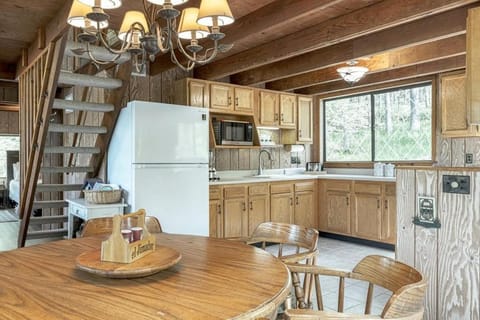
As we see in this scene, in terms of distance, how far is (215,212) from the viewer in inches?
175

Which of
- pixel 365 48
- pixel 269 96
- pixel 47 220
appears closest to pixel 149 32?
pixel 365 48

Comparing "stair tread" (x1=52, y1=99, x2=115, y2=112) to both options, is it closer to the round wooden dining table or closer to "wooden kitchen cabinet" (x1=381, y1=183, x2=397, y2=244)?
the round wooden dining table

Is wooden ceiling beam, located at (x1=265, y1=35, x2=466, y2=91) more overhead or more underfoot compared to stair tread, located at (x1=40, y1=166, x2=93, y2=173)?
more overhead

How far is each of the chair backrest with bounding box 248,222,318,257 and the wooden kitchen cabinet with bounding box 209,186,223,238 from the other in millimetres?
2112

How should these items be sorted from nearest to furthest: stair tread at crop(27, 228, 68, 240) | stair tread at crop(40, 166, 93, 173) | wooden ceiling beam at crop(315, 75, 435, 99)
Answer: stair tread at crop(40, 166, 93, 173), stair tread at crop(27, 228, 68, 240), wooden ceiling beam at crop(315, 75, 435, 99)

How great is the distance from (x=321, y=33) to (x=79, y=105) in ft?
7.75

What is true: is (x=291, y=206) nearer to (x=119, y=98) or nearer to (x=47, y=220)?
(x=119, y=98)

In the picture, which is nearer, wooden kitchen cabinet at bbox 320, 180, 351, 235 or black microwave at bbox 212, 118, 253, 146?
black microwave at bbox 212, 118, 253, 146

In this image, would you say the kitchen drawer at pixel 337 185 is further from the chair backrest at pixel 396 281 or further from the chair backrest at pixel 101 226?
the chair backrest at pixel 396 281

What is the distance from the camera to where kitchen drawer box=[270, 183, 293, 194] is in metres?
4.98

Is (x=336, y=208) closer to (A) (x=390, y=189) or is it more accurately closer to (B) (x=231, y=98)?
(A) (x=390, y=189)

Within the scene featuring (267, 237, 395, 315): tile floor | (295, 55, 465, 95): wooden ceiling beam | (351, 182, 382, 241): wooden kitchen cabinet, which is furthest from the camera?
(351, 182, 382, 241): wooden kitchen cabinet

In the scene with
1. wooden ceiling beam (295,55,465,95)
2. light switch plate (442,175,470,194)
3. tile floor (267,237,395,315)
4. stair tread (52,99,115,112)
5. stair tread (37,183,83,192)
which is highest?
wooden ceiling beam (295,55,465,95)

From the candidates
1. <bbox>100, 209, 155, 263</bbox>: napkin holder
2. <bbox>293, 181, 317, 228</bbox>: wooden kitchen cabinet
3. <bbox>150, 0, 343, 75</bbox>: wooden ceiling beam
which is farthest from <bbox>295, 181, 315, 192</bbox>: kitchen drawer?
<bbox>100, 209, 155, 263</bbox>: napkin holder
